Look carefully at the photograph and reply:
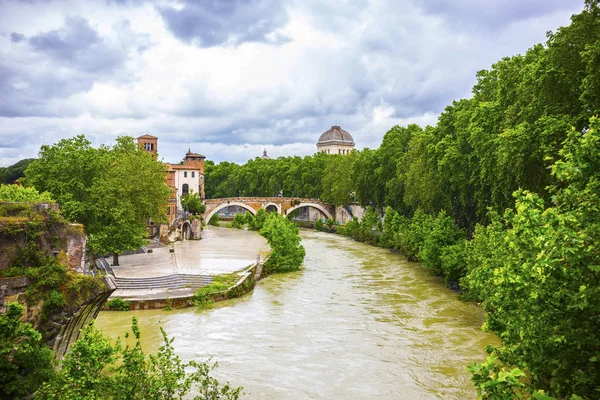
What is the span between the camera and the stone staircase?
26128 millimetres

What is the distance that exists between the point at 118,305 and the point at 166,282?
168 inches

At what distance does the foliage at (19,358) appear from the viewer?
9680mm

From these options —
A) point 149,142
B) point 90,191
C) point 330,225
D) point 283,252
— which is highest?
point 149,142

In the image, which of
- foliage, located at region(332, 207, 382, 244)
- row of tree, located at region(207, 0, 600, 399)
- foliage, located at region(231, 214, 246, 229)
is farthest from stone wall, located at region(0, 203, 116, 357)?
foliage, located at region(231, 214, 246, 229)

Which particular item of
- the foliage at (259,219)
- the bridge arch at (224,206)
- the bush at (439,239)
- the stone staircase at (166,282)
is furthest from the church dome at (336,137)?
the stone staircase at (166,282)

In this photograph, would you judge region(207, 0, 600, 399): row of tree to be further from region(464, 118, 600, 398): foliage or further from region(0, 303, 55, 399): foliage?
region(0, 303, 55, 399): foliage

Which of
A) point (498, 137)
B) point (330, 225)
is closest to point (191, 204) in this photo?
point (330, 225)

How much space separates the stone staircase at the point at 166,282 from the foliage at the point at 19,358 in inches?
622

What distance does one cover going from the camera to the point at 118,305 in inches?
908

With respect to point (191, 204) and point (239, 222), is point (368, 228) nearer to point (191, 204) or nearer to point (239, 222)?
point (191, 204)

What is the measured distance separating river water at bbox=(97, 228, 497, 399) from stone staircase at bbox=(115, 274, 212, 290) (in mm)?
2706

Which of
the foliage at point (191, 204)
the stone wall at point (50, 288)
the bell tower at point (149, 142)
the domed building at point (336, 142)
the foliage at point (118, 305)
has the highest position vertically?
the domed building at point (336, 142)

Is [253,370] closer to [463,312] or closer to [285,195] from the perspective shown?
[463,312]

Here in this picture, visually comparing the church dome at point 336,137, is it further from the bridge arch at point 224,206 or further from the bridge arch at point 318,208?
the bridge arch at point 224,206
